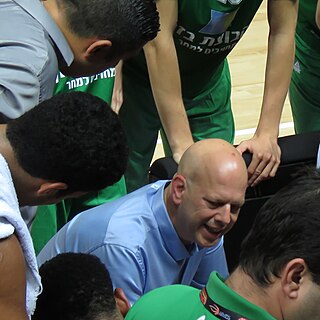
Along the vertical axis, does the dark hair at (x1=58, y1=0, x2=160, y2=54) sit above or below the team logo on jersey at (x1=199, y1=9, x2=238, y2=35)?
above

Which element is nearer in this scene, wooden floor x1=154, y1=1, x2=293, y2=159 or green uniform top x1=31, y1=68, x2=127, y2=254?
green uniform top x1=31, y1=68, x2=127, y2=254

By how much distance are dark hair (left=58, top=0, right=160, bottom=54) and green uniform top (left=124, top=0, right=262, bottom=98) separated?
1.82ft

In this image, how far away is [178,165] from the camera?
7.23 ft

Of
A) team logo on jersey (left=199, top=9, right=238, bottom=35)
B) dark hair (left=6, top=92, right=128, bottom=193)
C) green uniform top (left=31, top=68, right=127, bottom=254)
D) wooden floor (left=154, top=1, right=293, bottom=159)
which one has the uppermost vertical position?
dark hair (left=6, top=92, right=128, bottom=193)

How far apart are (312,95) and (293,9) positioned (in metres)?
0.51

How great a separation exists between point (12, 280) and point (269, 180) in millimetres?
1174

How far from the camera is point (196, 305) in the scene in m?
Result: 1.43

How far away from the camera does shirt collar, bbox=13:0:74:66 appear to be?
177cm

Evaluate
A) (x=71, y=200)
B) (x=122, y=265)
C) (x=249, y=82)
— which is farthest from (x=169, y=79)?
(x=249, y=82)

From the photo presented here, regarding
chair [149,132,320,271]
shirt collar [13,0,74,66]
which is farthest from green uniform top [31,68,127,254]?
shirt collar [13,0,74,66]

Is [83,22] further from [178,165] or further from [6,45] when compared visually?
[178,165]

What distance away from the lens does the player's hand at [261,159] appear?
2301mm

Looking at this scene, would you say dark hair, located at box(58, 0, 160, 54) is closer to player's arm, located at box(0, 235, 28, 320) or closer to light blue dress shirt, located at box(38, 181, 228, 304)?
light blue dress shirt, located at box(38, 181, 228, 304)

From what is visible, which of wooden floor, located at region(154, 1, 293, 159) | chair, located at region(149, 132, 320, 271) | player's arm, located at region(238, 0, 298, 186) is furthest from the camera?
wooden floor, located at region(154, 1, 293, 159)
